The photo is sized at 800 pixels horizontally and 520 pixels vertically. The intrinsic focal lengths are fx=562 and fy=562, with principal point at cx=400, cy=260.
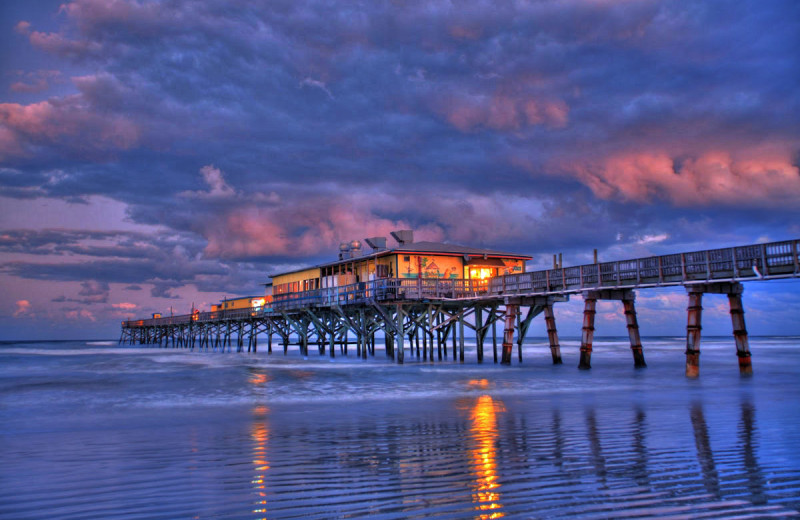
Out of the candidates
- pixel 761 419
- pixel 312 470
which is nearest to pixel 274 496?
pixel 312 470

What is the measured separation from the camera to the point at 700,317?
22.9 metres

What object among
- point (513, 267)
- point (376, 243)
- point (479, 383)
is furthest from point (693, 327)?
point (376, 243)

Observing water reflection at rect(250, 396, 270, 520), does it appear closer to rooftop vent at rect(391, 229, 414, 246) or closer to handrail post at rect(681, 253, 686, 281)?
handrail post at rect(681, 253, 686, 281)

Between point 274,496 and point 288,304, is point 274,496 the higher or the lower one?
the lower one

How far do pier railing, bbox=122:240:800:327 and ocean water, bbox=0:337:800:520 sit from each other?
4.95 m

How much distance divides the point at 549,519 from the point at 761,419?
29.3 feet

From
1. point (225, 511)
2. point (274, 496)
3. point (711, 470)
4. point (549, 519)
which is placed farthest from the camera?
point (711, 470)

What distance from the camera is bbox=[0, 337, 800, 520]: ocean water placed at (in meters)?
5.92

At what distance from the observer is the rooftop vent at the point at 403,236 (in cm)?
3912

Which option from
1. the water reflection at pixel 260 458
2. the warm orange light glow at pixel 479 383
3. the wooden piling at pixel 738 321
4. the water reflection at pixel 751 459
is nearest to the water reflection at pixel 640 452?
the water reflection at pixel 751 459

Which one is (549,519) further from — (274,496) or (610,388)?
(610,388)

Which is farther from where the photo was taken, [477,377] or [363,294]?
[363,294]

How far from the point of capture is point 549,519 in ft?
17.6

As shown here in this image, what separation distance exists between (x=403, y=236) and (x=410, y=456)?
3109 centimetres
